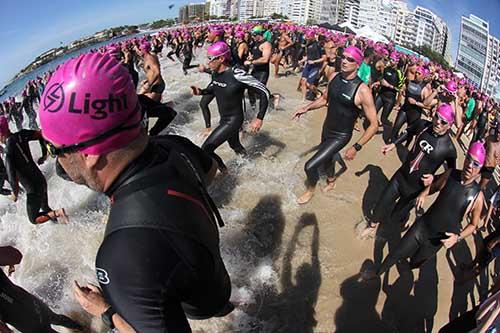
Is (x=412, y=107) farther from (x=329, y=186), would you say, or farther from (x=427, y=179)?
(x=427, y=179)

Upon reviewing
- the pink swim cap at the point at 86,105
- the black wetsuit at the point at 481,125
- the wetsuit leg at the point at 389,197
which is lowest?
the black wetsuit at the point at 481,125

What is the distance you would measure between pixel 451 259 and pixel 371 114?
6.47ft

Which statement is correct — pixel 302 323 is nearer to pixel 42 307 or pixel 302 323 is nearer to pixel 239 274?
pixel 239 274

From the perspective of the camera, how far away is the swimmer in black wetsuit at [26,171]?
3738 mm

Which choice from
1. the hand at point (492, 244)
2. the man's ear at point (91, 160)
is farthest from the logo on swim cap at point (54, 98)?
the hand at point (492, 244)

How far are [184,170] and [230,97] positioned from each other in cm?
338

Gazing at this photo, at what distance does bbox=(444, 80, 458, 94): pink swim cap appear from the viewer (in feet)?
18.4

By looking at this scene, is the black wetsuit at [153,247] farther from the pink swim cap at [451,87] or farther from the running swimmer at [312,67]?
the running swimmer at [312,67]

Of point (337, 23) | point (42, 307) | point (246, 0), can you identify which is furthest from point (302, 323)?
point (246, 0)

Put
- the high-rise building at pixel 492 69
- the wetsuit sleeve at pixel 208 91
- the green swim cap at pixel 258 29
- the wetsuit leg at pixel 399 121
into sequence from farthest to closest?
1. the green swim cap at pixel 258 29
2. the wetsuit leg at pixel 399 121
3. the wetsuit sleeve at pixel 208 91
4. the high-rise building at pixel 492 69

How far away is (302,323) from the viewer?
9.84 feet

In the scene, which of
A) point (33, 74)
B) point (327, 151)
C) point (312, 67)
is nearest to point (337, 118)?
point (327, 151)

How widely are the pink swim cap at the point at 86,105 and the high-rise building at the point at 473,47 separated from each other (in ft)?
16.9

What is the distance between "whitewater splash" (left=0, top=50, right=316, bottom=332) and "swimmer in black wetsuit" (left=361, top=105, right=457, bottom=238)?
1.23m
